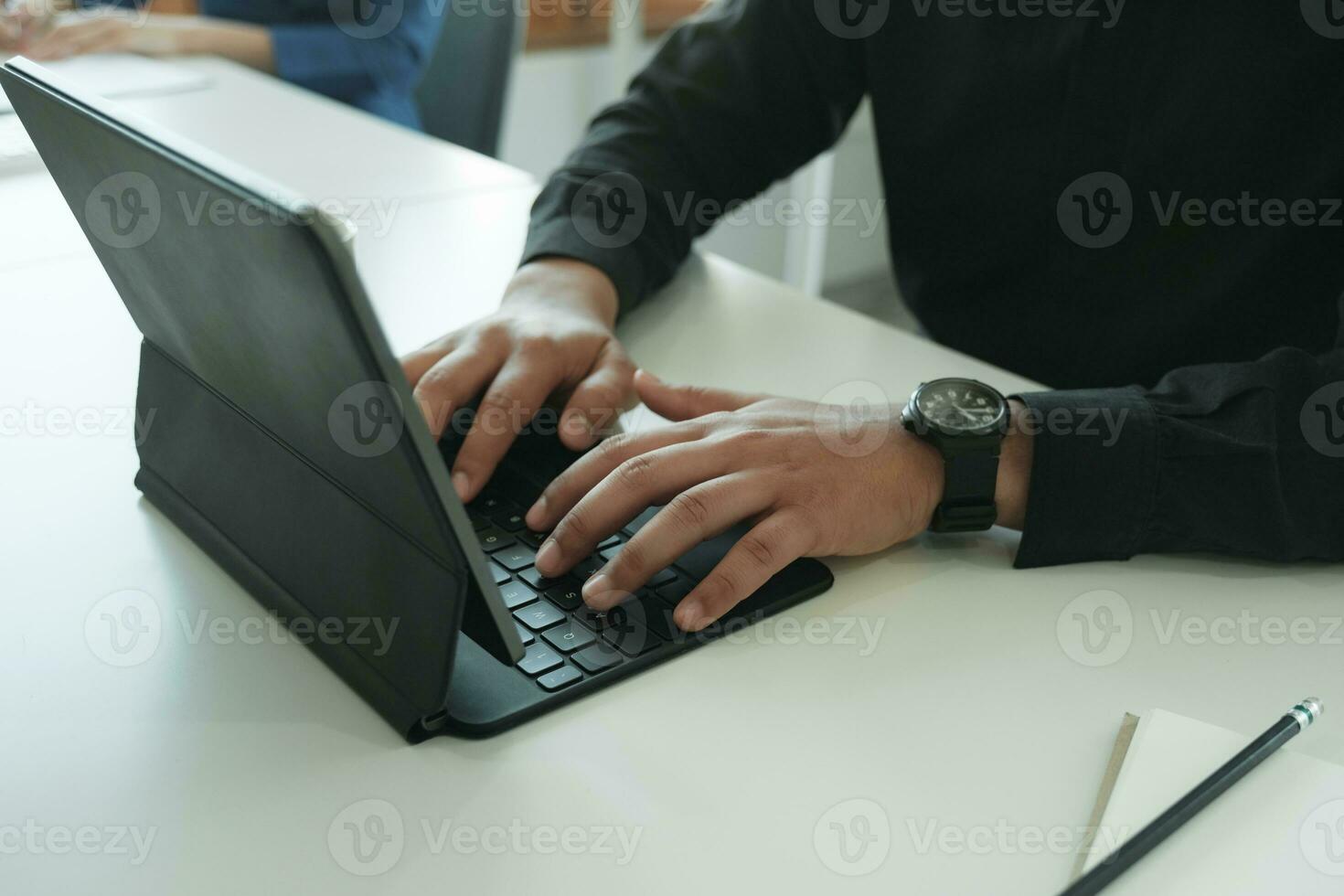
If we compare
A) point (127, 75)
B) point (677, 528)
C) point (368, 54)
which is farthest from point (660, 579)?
point (368, 54)

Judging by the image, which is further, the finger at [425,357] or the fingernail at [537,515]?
the finger at [425,357]

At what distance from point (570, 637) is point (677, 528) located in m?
0.08

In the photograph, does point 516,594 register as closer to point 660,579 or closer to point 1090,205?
point 660,579

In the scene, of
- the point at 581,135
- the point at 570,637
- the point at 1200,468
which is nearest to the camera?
the point at 570,637

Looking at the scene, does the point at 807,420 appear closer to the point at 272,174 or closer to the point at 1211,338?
the point at 1211,338

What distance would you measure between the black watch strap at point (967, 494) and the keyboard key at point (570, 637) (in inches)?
9.0

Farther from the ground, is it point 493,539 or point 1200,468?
point 1200,468

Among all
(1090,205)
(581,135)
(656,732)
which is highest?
(1090,205)

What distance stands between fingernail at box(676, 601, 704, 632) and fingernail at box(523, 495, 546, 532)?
0.11m

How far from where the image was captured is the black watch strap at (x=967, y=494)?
0.70 metres

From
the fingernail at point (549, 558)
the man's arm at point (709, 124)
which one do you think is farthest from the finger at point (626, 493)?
the man's arm at point (709, 124)

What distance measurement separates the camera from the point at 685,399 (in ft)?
2.59

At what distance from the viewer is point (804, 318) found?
40.4 inches

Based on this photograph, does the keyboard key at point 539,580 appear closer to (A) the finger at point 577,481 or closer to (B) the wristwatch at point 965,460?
(A) the finger at point 577,481
